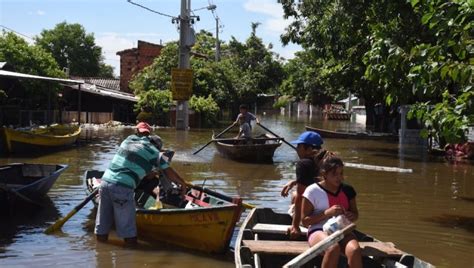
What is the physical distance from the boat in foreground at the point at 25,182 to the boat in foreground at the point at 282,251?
495 cm

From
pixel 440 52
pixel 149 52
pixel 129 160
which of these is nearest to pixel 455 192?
pixel 440 52

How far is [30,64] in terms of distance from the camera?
29750mm

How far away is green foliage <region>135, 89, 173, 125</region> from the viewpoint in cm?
3691

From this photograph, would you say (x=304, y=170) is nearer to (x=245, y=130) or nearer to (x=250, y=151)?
(x=250, y=151)

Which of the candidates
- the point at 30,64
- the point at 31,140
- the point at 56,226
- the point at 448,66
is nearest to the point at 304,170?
the point at 448,66

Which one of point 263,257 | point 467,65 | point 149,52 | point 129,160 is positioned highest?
point 149,52

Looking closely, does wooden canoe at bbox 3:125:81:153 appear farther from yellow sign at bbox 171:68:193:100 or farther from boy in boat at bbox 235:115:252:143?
yellow sign at bbox 171:68:193:100

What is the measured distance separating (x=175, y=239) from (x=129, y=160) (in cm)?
140

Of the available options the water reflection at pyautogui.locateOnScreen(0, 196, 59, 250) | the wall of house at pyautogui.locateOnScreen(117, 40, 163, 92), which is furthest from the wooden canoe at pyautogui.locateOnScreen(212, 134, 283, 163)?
the wall of house at pyautogui.locateOnScreen(117, 40, 163, 92)

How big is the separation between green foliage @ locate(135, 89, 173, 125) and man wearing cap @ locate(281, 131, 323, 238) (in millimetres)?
30919

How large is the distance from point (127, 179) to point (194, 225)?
44.1 inches

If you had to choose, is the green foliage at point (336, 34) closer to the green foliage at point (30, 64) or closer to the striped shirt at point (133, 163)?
the striped shirt at point (133, 163)

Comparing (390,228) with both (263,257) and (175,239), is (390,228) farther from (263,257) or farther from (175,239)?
(263,257)

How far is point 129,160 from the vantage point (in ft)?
25.9
